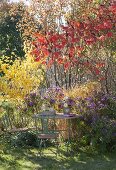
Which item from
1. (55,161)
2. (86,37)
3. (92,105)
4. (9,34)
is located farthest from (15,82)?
(9,34)

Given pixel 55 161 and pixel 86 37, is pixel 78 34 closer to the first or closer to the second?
pixel 86 37

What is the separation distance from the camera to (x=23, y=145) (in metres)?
10.2

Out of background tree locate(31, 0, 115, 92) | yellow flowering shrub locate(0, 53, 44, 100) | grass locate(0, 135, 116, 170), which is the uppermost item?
background tree locate(31, 0, 115, 92)

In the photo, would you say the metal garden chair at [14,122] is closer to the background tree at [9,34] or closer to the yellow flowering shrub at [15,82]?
the yellow flowering shrub at [15,82]

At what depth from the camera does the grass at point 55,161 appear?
324 inches

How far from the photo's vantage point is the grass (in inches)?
324

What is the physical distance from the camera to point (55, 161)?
8.76 m

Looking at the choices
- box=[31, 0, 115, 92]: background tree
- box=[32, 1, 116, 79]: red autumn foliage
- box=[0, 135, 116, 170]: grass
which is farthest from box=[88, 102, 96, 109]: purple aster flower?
box=[32, 1, 116, 79]: red autumn foliage

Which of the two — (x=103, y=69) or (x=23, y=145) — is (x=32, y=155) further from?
(x=103, y=69)

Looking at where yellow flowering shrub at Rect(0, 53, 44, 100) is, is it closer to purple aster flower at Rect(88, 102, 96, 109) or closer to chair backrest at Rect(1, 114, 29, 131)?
chair backrest at Rect(1, 114, 29, 131)

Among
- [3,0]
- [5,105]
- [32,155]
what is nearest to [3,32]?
[3,0]

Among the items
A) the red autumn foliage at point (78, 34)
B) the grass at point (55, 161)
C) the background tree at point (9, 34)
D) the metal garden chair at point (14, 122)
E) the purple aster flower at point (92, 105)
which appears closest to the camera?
the grass at point (55, 161)

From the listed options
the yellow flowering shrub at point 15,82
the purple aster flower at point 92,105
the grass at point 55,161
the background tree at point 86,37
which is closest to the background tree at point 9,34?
the yellow flowering shrub at point 15,82

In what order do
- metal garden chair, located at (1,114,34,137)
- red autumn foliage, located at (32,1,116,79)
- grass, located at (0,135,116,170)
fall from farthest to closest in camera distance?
metal garden chair, located at (1,114,34,137) < red autumn foliage, located at (32,1,116,79) < grass, located at (0,135,116,170)
